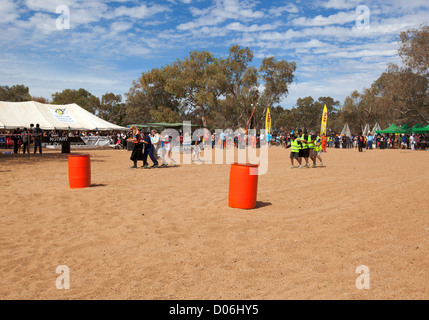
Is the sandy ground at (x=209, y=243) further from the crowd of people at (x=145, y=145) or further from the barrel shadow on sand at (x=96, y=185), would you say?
the crowd of people at (x=145, y=145)

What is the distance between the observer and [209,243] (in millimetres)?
5660

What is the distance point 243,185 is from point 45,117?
31829 mm

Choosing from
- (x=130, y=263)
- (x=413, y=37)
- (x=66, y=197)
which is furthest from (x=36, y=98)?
(x=130, y=263)

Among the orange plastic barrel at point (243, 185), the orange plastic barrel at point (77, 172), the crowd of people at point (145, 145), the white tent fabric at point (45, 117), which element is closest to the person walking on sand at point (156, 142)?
the crowd of people at point (145, 145)

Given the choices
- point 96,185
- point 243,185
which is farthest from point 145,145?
point 243,185

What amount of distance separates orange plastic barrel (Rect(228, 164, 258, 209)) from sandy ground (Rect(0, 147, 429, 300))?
1.07 feet

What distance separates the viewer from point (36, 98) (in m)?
74.3

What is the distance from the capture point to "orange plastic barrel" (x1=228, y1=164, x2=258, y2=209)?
782cm

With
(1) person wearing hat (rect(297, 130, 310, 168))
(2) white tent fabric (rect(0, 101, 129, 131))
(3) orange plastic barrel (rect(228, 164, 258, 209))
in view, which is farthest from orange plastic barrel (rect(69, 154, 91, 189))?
(2) white tent fabric (rect(0, 101, 129, 131))

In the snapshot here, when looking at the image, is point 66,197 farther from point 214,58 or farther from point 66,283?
point 214,58

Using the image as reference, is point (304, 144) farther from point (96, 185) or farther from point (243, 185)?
point (96, 185)
